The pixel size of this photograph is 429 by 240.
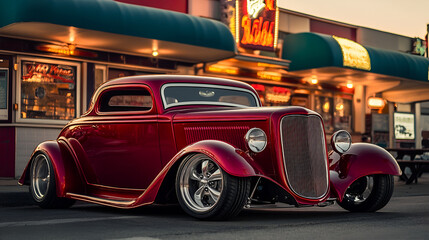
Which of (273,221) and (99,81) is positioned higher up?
(99,81)

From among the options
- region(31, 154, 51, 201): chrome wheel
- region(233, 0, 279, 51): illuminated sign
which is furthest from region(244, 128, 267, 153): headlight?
region(233, 0, 279, 51): illuminated sign

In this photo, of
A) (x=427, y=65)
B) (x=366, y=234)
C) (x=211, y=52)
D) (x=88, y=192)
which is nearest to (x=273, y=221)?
(x=366, y=234)

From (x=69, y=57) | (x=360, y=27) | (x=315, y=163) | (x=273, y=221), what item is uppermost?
(x=360, y=27)

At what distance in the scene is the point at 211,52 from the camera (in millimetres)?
16156

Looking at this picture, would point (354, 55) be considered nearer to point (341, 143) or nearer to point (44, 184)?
point (341, 143)

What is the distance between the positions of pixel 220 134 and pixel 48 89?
923 centimetres

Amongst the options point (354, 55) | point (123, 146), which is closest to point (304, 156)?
point (123, 146)

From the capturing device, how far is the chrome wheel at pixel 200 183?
6.37 metres

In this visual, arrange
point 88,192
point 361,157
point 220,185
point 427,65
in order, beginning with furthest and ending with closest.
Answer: point 427,65 → point 88,192 → point 361,157 → point 220,185

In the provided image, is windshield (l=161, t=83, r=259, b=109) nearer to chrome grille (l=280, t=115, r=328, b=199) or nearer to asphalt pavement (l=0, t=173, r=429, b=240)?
asphalt pavement (l=0, t=173, r=429, b=240)

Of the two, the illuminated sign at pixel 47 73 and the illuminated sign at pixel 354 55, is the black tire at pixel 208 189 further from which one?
the illuminated sign at pixel 354 55

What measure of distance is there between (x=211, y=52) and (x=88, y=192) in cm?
862

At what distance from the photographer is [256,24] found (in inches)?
742

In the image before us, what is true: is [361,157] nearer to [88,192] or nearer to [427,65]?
[88,192]
